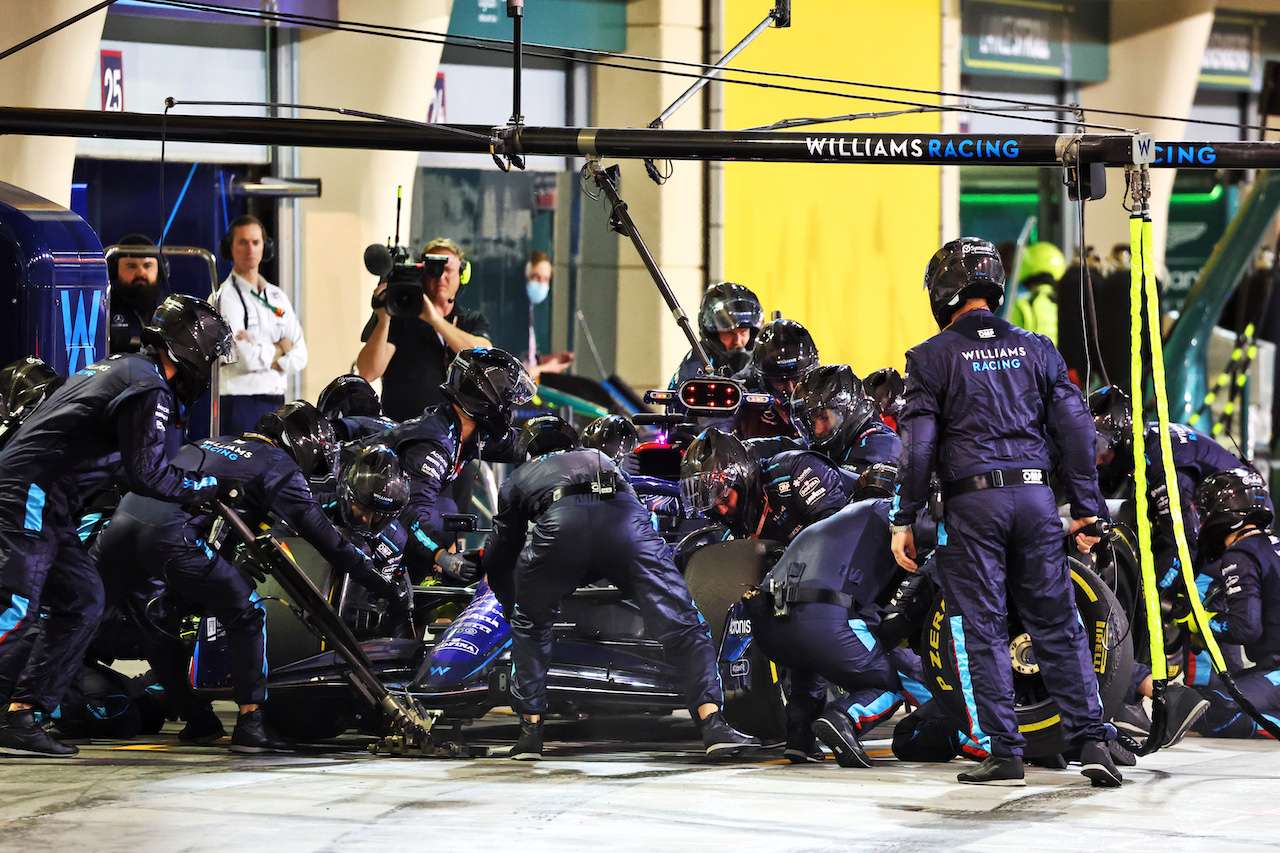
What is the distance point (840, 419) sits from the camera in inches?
385

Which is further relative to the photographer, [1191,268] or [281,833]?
[1191,268]

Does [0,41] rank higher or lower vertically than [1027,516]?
higher

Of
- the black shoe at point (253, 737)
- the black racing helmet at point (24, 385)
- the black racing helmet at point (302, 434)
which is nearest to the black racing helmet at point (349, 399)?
the black racing helmet at point (302, 434)

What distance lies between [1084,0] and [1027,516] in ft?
46.2

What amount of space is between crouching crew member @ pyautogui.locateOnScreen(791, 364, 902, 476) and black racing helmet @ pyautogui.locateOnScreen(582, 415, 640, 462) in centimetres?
88

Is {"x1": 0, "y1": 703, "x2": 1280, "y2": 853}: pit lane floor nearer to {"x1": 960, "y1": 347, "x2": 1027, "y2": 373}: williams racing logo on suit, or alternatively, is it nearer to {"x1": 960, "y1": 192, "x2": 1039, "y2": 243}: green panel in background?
{"x1": 960, "y1": 347, "x2": 1027, "y2": 373}: williams racing logo on suit

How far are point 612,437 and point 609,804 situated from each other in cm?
289

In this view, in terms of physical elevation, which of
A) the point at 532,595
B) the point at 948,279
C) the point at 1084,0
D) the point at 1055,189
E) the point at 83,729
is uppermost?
the point at 1084,0

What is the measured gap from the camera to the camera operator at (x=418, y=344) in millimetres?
12297

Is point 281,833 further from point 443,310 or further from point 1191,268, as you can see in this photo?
point 1191,268

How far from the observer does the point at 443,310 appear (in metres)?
12.5

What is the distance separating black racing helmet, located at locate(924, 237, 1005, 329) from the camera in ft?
26.3

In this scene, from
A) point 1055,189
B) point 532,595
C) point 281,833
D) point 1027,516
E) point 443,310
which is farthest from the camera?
point 1055,189

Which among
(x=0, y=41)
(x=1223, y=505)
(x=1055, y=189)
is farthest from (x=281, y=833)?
(x=1055, y=189)
